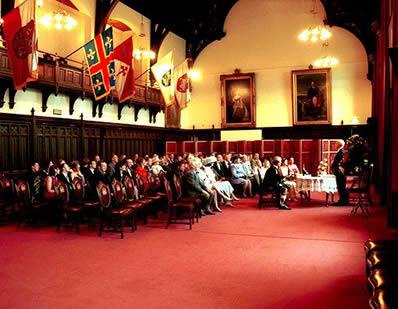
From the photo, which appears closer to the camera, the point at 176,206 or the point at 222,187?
the point at 176,206

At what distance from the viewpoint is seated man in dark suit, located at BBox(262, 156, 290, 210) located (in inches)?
441

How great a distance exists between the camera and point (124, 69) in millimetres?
11781

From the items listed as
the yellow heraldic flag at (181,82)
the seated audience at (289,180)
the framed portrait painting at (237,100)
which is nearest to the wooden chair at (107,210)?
the seated audience at (289,180)

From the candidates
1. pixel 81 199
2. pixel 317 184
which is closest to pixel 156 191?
pixel 81 199

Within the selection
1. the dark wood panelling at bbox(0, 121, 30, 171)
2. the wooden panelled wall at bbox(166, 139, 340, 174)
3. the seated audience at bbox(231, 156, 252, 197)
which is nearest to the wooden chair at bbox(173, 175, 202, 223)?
the seated audience at bbox(231, 156, 252, 197)

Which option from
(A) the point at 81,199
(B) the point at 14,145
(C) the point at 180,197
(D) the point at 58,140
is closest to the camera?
(A) the point at 81,199

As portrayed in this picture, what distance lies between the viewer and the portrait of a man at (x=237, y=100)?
21.3m

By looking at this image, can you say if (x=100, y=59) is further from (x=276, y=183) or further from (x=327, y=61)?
(x=327, y=61)

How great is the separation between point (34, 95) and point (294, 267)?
9.83m

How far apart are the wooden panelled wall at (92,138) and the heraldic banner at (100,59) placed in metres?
2.64

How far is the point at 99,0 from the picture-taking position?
14719 mm

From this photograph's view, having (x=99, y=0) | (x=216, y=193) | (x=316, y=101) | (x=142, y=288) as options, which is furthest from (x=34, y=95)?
(x=316, y=101)

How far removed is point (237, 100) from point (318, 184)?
1080 centimetres

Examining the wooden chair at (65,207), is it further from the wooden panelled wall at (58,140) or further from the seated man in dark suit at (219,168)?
the seated man in dark suit at (219,168)
